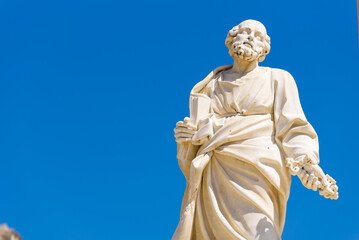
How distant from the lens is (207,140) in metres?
8.88

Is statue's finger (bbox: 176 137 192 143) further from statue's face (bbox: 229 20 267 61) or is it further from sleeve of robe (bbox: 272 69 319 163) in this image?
statue's face (bbox: 229 20 267 61)

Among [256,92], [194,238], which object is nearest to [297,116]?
[256,92]

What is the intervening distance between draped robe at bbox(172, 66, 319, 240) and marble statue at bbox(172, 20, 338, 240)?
0.01 meters

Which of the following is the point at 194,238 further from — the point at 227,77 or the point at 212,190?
the point at 227,77

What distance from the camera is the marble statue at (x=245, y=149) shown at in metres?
8.38

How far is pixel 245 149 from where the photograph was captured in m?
8.66

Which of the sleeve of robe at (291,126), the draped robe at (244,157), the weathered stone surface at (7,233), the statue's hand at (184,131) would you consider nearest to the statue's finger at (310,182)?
the sleeve of robe at (291,126)

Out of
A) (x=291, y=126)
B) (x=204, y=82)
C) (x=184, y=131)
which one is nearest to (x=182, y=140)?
(x=184, y=131)

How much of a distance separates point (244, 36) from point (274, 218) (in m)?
2.39

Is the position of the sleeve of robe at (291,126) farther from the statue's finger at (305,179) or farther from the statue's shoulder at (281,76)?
the statue's finger at (305,179)

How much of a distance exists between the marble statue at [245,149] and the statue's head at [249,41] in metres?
0.01

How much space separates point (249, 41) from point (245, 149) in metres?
1.48

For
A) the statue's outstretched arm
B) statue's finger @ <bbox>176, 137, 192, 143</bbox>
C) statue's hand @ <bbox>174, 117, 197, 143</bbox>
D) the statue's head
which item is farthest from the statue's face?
the statue's outstretched arm

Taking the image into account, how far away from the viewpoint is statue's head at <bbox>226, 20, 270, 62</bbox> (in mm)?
9211
